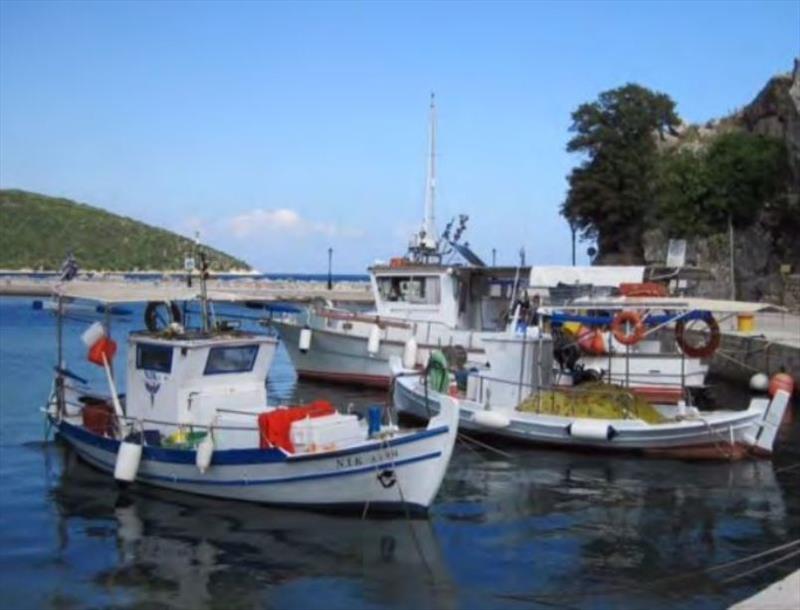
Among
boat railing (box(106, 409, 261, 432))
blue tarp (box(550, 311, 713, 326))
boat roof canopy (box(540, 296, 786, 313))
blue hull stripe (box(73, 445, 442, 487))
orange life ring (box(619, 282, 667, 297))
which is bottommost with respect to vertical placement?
blue hull stripe (box(73, 445, 442, 487))

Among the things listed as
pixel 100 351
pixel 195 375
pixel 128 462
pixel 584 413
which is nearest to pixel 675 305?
pixel 584 413

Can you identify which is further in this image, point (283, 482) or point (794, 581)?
point (283, 482)

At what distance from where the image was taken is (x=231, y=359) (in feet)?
57.5

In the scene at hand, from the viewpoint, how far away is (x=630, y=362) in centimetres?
2511

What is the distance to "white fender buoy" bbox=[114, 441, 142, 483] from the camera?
16.6 m

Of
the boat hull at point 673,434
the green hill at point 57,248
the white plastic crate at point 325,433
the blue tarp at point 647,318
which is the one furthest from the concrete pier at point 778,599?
the green hill at point 57,248

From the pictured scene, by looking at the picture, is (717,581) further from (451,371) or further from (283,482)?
(451,371)

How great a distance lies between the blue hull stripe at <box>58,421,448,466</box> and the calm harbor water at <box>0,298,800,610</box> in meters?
0.68

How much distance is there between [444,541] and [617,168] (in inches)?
2193

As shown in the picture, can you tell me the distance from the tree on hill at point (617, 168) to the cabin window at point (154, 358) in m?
52.6

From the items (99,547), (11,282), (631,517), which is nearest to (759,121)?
(631,517)

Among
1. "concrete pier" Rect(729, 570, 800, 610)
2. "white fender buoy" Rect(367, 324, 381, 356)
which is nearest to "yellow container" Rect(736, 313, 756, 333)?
"white fender buoy" Rect(367, 324, 381, 356)

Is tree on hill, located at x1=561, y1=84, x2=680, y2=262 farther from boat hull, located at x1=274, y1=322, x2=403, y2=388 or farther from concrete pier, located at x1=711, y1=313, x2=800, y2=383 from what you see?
Answer: boat hull, located at x1=274, y1=322, x2=403, y2=388

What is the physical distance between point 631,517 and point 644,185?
5353 centimetres
